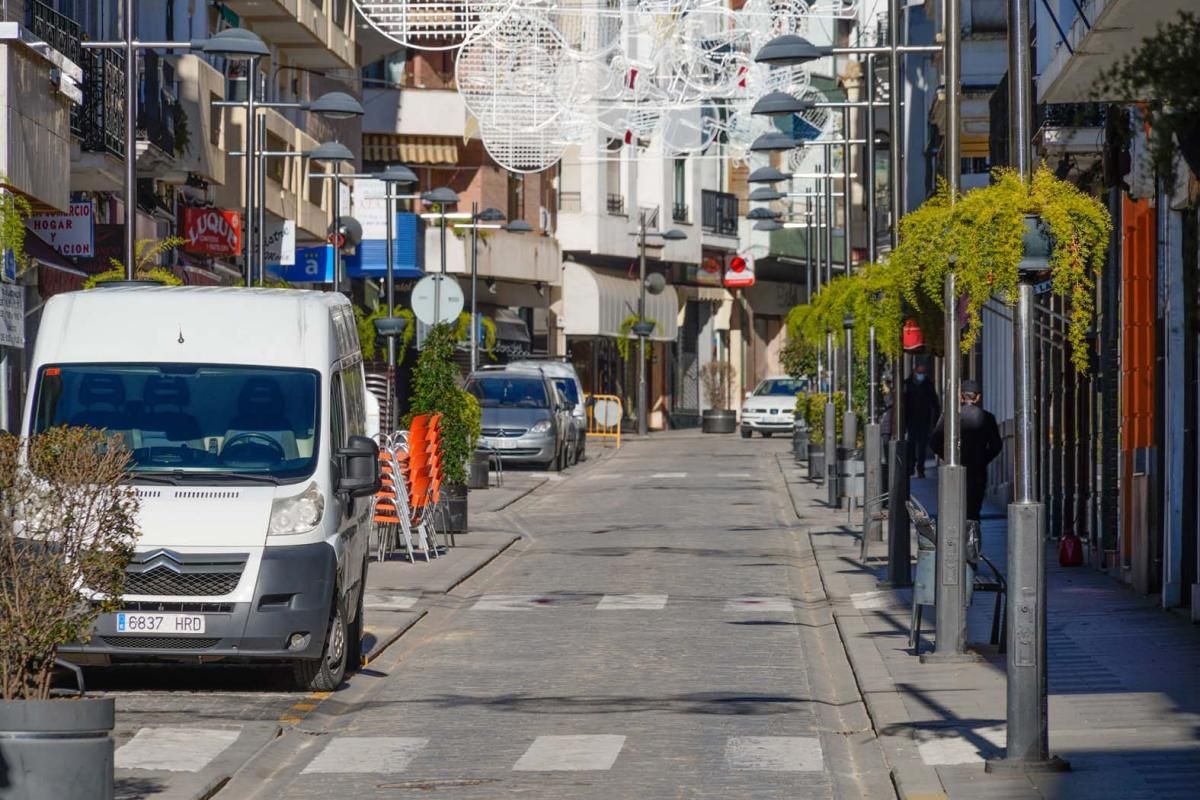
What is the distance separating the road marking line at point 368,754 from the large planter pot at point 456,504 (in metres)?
17.0

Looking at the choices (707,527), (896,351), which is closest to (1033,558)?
(896,351)

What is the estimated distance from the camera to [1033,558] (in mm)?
11938

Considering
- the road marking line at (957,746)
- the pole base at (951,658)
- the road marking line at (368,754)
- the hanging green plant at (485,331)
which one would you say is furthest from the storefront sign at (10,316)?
the hanging green plant at (485,331)

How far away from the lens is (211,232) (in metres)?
44.2

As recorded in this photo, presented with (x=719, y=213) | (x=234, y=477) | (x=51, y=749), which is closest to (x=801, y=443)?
(x=234, y=477)

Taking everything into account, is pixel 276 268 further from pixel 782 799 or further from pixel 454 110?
pixel 782 799

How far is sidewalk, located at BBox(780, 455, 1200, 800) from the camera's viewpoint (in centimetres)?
1172

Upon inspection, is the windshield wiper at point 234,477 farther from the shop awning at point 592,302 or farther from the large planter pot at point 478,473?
the shop awning at point 592,302

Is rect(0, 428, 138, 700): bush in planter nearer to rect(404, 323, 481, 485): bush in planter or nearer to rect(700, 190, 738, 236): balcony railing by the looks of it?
rect(404, 323, 481, 485): bush in planter

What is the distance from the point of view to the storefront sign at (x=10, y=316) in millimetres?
18797

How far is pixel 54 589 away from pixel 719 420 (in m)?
68.9

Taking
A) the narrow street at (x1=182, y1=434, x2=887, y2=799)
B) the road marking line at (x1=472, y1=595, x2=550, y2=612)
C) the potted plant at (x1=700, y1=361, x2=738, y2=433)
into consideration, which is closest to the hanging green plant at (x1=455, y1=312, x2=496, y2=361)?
the potted plant at (x1=700, y1=361, x2=738, y2=433)

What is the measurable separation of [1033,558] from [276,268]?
144 ft

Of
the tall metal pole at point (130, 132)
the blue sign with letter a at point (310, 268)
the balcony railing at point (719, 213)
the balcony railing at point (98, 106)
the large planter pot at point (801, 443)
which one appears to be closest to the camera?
the tall metal pole at point (130, 132)
